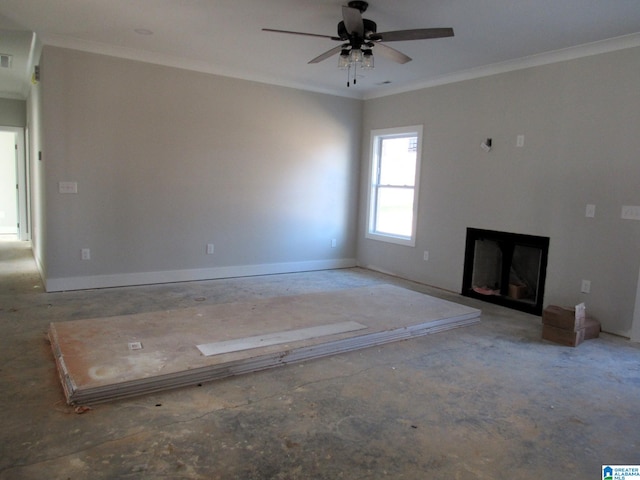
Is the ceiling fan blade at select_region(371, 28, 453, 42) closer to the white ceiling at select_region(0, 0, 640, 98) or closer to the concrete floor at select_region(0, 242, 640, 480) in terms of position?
the white ceiling at select_region(0, 0, 640, 98)

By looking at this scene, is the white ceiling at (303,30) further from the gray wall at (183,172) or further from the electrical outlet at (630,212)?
the electrical outlet at (630,212)

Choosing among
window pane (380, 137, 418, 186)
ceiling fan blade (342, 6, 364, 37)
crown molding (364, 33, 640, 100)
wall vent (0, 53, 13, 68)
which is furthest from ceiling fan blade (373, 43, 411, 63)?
wall vent (0, 53, 13, 68)

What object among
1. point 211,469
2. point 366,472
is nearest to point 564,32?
point 366,472

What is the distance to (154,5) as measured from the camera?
11.8 ft

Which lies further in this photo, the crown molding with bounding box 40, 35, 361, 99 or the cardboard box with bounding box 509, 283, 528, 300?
the cardboard box with bounding box 509, 283, 528, 300

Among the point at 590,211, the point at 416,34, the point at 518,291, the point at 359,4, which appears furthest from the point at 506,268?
the point at 359,4

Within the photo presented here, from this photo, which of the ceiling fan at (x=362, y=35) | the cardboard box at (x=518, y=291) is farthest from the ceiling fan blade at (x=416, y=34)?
the cardboard box at (x=518, y=291)

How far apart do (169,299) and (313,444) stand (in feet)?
9.85

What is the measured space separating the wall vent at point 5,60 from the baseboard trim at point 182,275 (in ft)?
9.52

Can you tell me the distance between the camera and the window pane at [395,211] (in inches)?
247

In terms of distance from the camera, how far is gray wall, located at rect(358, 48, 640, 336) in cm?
406

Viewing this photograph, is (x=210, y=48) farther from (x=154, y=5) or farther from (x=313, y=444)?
(x=313, y=444)

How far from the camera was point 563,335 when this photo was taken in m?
3.81

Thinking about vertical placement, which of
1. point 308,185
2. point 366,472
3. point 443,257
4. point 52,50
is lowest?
point 366,472
